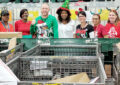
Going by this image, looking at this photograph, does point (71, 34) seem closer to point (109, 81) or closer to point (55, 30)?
point (55, 30)

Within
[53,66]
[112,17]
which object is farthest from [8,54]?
[112,17]

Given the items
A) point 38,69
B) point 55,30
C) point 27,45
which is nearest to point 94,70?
point 38,69

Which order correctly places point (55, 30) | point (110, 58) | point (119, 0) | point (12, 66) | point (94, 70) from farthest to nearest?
point (119, 0) < point (55, 30) < point (110, 58) < point (94, 70) < point (12, 66)

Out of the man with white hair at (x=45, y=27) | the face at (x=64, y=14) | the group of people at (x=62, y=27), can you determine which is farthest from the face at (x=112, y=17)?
the man with white hair at (x=45, y=27)

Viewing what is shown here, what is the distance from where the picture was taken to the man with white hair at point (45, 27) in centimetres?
356

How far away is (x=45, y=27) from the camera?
360cm

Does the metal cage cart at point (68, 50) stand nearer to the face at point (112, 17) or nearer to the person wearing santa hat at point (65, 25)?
the person wearing santa hat at point (65, 25)

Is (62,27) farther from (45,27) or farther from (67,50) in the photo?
(67,50)

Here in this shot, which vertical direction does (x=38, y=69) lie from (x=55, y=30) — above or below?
below

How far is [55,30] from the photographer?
368 centimetres

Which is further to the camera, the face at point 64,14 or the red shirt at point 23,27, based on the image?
the red shirt at point 23,27

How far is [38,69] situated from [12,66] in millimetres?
288

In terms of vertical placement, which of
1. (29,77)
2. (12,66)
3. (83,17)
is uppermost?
(83,17)

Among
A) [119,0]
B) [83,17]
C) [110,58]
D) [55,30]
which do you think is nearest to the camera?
[110,58]
